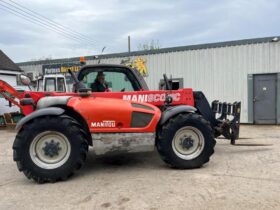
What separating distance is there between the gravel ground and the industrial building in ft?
26.4

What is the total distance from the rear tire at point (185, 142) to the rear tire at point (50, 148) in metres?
1.46

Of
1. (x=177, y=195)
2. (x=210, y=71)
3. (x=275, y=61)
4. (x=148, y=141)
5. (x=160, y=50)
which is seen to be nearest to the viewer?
(x=177, y=195)

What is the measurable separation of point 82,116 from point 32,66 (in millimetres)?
17075

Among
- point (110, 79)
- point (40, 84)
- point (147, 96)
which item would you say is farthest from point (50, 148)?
point (40, 84)

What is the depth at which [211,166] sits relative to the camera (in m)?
6.26

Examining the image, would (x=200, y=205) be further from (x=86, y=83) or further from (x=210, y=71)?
(x=210, y=71)

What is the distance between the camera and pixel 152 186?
505 centimetres

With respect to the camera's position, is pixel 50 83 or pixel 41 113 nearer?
pixel 41 113

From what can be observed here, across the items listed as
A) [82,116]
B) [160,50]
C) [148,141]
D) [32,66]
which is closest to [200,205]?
[148,141]

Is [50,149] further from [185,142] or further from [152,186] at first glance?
[185,142]

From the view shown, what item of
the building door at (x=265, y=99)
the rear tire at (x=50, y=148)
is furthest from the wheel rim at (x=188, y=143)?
the building door at (x=265, y=99)

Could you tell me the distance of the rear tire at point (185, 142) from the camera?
5980mm

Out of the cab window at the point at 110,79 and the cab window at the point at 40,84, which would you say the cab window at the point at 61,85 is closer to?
the cab window at the point at 40,84

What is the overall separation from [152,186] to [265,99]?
1104 centimetres
